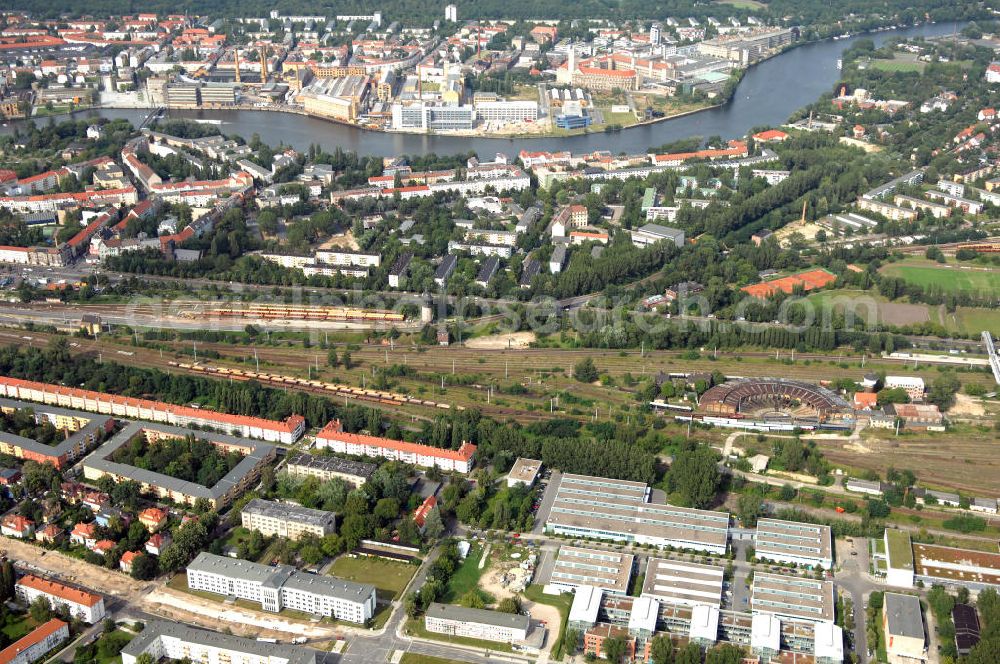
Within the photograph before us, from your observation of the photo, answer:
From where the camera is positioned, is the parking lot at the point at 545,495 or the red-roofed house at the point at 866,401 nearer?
the parking lot at the point at 545,495

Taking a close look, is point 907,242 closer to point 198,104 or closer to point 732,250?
point 732,250

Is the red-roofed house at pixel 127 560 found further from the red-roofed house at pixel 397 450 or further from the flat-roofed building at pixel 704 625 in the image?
the flat-roofed building at pixel 704 625

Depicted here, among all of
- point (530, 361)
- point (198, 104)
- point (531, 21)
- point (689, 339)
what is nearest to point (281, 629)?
point (530, 361)

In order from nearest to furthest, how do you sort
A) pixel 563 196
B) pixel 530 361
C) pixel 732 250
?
pixel 530 361, pixel 732 250, pixel 563 196

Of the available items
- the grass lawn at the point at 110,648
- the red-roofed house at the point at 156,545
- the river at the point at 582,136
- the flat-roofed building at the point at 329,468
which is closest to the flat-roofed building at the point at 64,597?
the grass lawn at the point at 110,648

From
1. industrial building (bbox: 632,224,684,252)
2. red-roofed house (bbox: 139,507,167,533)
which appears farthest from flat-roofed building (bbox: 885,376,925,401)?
red-roofed house (bbox: 139,507,167,533)

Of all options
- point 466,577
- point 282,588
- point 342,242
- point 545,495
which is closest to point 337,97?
point 342,242
